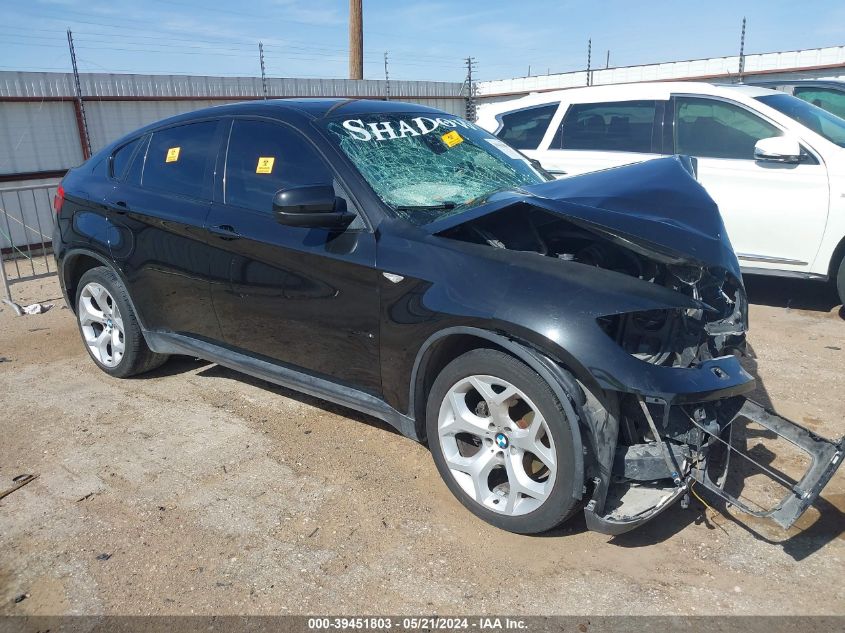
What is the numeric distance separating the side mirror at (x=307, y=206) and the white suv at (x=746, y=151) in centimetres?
323

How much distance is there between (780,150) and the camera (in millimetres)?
5703

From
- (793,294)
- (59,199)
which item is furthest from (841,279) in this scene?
(59,199)

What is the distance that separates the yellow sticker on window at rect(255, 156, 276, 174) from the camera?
12.3 ft

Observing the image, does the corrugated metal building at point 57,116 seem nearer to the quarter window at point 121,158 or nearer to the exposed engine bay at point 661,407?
the quarter window at point 121,158

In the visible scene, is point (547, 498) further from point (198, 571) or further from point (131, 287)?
point (131, 287)

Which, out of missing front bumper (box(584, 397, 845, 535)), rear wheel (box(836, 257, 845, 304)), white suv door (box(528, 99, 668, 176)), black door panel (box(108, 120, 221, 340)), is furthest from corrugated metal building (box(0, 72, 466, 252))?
rear wheel (box(836, 257, 845, 304))

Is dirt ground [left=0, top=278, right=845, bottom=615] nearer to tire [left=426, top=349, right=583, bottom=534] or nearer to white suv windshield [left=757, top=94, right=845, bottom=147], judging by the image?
tire [left=426, top=349, right=583, bottom=534]

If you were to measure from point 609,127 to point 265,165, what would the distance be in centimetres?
411

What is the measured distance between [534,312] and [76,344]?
4611 mm

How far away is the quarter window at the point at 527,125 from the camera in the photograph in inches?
281

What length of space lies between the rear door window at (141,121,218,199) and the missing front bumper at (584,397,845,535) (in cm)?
276

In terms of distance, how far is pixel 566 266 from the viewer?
2820 mm

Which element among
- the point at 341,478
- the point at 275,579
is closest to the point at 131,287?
the point at 341,478

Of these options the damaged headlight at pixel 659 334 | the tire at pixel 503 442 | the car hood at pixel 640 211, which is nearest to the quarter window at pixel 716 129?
the car hood at pixel 640 211
